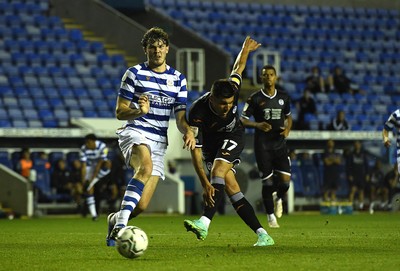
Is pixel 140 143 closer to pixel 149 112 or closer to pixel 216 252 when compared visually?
pixel 149 112

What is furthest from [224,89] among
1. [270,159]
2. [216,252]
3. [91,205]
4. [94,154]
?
[94,154]

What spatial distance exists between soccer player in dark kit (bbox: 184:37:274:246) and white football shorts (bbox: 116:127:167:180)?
31 cm

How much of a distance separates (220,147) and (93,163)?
10213 mm

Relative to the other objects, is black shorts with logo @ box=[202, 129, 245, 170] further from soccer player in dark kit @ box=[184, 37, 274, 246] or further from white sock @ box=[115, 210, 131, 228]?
white sock @ box=[115, 210, 131, 228]

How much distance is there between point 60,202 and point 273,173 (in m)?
7.85

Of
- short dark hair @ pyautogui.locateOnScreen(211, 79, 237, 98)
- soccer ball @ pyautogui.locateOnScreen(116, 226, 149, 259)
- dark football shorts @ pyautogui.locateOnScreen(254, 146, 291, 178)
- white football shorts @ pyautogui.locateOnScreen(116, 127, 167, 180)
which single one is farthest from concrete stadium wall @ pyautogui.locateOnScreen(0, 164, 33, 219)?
soccer ball @ pyautogui.locateOnScreen(116, 226, 149, 259)

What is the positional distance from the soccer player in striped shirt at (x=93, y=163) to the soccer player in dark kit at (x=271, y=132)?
5242 millimetres

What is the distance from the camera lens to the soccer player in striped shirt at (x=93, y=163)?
2003 cm

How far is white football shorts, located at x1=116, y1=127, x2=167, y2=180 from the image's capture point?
9305 mm

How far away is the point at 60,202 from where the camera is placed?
73.9 feet

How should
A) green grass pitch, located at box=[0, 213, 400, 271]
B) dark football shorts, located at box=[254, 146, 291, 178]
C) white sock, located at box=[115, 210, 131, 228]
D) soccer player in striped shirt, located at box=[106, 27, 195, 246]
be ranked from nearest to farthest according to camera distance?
1. green grass pitch, located at box=[0, 213, 400, 271]
2. white sock, located at box=[115, 210, 131, 228]
3. soccer player in striped shirt, located at box=[106, 27, 195, 246]
4. dark football shorts, located at box=[254, 146, 291, 178]

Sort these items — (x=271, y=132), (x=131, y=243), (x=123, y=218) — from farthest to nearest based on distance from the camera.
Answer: (x=271, y=132) < (x=123, y=218) < (x=131, y=243)

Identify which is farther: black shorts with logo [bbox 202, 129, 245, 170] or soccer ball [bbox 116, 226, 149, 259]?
black shorts with logo [bbox 202, 129, 245, 170]

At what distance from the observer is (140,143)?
9258 millimetres
